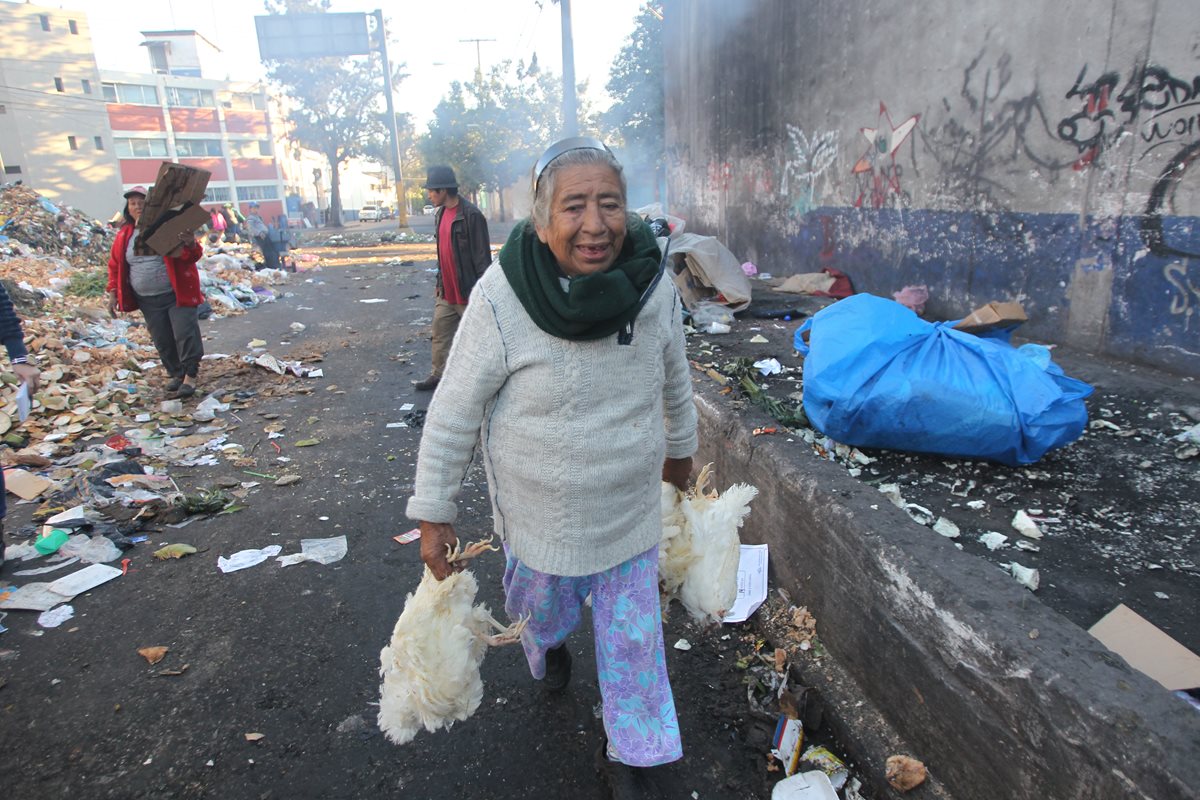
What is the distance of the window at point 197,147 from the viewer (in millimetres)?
47188

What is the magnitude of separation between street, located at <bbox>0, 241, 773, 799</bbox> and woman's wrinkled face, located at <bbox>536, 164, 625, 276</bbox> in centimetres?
156

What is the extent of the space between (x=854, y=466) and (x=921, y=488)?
322mm

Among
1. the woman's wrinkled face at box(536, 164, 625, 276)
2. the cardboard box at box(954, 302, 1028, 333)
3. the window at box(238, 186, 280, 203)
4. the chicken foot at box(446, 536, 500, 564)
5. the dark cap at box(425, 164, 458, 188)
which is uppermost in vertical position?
the window at box(238, 186, 280, 203)

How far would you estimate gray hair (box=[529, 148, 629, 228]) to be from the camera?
161cm

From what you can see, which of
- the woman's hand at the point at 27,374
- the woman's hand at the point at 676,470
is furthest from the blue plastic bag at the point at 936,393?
the woman's hand at the point at 27,374

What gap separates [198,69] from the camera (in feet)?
183

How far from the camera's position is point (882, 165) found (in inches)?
265

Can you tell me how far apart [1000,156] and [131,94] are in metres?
56.1

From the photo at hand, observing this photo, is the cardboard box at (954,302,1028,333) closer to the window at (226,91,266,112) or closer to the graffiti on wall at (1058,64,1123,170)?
the graffiti on wall at (1058,64,1123,170)

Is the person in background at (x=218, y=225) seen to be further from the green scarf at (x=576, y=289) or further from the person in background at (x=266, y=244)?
the green scarf at (x=576, y=289)

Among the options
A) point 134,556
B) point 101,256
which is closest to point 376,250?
point 101,256

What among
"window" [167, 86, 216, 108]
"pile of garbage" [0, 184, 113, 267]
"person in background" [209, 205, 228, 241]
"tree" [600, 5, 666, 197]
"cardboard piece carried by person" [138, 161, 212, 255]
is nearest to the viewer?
"cardboard piece carried by person" [138, 161, 212, 255]

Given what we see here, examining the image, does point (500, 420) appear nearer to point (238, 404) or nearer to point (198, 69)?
point (238, 404)

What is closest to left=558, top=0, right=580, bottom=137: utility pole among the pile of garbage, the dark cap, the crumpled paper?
the dark cap
